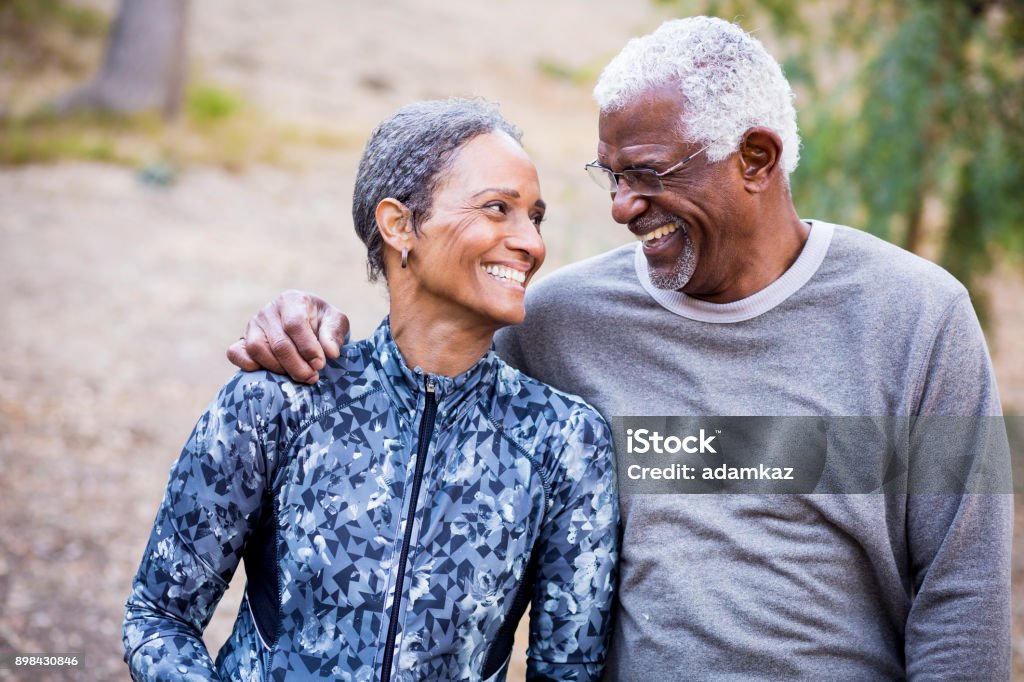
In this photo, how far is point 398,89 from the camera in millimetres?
16125

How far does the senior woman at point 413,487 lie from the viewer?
76.7 inches

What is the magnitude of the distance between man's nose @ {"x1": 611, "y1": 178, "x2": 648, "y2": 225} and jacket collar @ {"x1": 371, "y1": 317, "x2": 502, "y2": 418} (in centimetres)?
53

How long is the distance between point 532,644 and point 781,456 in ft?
2.34

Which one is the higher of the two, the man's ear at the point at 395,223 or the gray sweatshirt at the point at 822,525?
the man's ear at the point at 395,223

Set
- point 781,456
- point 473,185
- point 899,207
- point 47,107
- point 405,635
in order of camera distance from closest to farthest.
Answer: point 405,635 → point 473,185 → point 781,456 → point 899,207 → point 47,107

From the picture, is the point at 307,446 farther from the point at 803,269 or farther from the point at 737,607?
the point at 803,269

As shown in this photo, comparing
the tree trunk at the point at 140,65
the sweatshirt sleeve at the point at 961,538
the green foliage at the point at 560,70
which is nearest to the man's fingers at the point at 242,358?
the sweatshirt sleeve at the point at 961,538

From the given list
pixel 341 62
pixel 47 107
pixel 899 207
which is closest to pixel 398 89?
pixel 341 62

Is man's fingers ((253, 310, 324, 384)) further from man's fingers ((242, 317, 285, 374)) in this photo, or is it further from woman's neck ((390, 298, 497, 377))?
woman's neck ((390, 298, 497, 377))

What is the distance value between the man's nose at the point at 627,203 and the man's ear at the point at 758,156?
0.25 metres

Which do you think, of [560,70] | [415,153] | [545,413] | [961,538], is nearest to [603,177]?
[415,153]

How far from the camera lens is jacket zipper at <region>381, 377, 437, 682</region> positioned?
6.32 feet

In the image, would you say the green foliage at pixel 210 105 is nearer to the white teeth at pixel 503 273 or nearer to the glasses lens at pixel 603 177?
the glasses lens at pixel 603 177

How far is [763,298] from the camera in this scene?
91.6 inches
